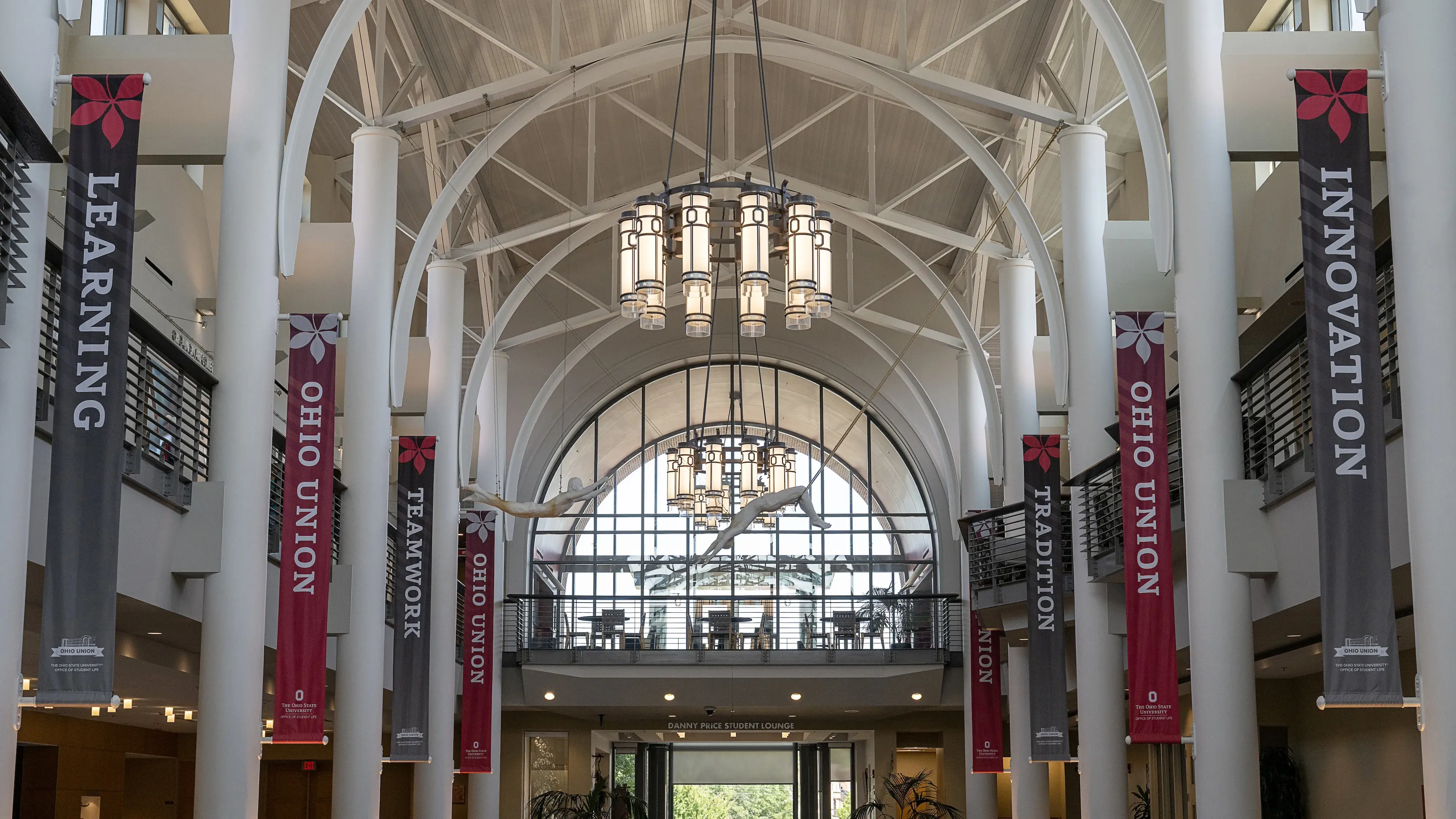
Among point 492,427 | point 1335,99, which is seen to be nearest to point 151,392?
point 1335,99

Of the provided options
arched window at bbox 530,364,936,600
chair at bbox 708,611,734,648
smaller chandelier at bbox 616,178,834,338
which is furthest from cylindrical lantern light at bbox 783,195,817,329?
arched window at bbox 530,364,936,600

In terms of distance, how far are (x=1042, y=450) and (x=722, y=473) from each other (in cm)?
561

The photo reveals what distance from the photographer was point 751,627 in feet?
97.8

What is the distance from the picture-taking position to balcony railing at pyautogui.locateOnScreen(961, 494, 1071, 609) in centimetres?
1825

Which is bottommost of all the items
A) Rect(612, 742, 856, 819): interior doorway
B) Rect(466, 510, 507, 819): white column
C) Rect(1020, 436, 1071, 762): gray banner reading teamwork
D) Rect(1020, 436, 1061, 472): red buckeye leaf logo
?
Rect(612, 742, 856, 819): interior doorway

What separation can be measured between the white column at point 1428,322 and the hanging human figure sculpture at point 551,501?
28.4 feet

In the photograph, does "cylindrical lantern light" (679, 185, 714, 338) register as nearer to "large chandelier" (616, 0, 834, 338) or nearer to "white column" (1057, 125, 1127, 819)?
"large chandelier" (616, 0, 834, 338)

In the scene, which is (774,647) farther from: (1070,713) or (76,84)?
(76,84)

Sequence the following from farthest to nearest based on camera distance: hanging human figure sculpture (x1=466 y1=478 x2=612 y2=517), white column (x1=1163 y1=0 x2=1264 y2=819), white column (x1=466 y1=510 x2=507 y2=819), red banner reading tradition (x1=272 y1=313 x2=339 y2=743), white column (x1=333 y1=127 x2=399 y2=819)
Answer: white column (x1=466 y1=510 x2=507 y2=819)
hanging human figure sculpture (x1=466 y1=478 x2=612 y2=517)
white column (x1=333 y1=127 x2=399 y2=819)
red banner reading tradition (x1=272 y1=313 x2=339 y2=743)
white column (x1=1163 y1=0 x2=1264 y2=819)

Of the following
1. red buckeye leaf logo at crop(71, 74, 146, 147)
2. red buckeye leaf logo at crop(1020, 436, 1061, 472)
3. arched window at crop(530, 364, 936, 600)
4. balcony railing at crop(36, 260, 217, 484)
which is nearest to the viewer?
red buckeye leaf logo at crop(71, 74, 146, 147)

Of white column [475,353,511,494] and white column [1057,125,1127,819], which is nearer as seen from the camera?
white column [1057,125,1127,819]

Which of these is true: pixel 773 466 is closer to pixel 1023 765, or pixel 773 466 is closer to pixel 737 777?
pixel 1023 765

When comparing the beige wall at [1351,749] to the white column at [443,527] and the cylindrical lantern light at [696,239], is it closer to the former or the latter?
the cylindrical lantern light at [696,239]

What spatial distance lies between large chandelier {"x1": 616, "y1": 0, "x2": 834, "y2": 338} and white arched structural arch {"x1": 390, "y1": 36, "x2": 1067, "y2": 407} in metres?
6.41
